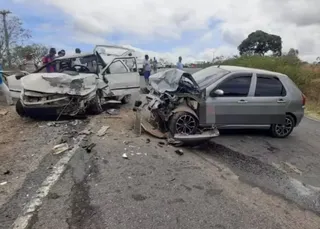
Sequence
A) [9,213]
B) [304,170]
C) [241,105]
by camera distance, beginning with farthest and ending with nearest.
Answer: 1. [241,105]
2. [304,170]
3. [9,213]

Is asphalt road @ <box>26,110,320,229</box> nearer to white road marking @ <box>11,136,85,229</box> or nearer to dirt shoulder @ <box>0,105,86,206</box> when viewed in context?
white road marking @ <box>11,136,85,229</box>

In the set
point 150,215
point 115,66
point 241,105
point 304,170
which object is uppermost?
point 115,66

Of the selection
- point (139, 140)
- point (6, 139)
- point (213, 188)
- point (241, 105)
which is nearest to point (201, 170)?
point (213, 188)

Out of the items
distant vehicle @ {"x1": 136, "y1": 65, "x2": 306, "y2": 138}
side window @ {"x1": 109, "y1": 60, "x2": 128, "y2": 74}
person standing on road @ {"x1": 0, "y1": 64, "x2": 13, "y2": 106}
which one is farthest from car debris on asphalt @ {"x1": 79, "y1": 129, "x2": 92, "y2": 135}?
person standing on road @ {"x1": 0, "y1": 64, "x2": 13, "y2": 106}

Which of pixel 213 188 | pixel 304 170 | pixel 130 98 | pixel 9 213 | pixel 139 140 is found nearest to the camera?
pixel 9 213

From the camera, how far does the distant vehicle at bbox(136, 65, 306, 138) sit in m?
7.01

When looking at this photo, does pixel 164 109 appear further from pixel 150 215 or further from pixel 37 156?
pixel 150 215

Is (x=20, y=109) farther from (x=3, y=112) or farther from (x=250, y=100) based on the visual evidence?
(x=250, y=100)

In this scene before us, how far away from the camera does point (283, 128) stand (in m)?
8.14

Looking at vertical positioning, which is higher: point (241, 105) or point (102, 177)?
point (241, 105)

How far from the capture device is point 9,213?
371 cm

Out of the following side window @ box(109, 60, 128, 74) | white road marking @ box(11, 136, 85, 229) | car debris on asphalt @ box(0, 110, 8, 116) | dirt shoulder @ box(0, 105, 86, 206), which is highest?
side window @ box(109, 60, 128, 74)

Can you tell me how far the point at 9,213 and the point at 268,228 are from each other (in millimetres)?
2926

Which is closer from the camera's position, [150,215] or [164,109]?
[150,215]
